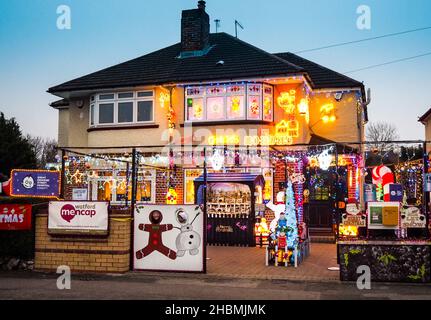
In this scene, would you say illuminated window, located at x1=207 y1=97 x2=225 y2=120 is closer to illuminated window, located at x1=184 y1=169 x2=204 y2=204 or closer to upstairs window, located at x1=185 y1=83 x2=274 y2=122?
upstairs window, located at x1=185 y1=83 x2=274 y2=122

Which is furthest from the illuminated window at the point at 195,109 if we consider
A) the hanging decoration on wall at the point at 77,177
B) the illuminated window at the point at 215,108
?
A: the hanging decoration on wall at the point at 77,177

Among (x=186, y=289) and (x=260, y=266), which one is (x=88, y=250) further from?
(x=260, y=266)

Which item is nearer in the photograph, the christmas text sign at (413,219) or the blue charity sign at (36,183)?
the christmas text sign at (413,219)

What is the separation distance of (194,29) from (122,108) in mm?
4706

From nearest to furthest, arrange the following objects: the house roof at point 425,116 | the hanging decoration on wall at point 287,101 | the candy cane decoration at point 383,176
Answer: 1. the candy cane decoration at point 383,176
2. the hanging decoration on wall at point 287,101
3. the house roof at point 425,116

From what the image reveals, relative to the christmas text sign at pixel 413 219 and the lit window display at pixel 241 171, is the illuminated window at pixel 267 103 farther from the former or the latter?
the christmas text sign at pixel 413 219

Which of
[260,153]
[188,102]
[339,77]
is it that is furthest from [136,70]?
[339,77]

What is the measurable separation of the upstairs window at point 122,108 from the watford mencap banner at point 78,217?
887cm

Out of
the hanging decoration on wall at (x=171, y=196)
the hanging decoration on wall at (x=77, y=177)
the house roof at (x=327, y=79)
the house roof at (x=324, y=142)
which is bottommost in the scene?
the hanging decoration on wall at (x=171, y=196)

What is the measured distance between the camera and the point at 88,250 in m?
12.0

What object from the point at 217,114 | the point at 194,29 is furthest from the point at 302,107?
the point at 194,29

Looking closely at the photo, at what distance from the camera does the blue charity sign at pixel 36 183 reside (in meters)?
13.0

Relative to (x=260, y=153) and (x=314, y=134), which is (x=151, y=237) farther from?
(x=314, y=134)

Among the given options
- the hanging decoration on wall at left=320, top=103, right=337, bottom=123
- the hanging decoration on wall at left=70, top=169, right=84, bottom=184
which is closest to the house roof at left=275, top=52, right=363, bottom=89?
the hanging decoration on wall at left=320, top=103, right=337, bottom=123
